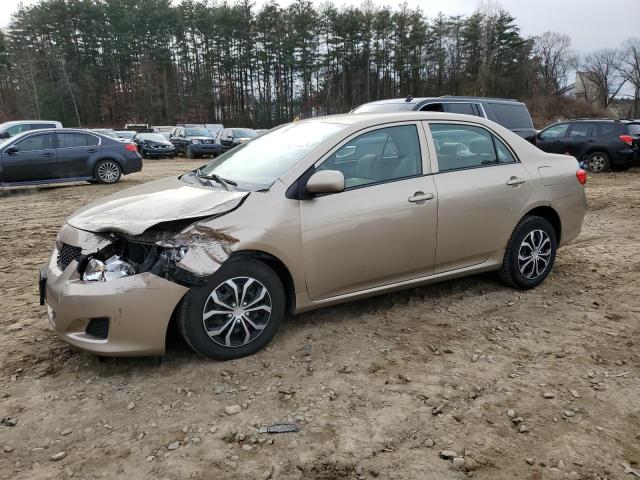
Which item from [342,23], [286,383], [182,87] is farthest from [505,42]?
[286,383]

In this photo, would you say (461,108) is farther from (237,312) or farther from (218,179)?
(237,312)

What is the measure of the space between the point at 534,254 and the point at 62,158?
11.5 m

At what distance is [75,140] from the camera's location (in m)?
12.6

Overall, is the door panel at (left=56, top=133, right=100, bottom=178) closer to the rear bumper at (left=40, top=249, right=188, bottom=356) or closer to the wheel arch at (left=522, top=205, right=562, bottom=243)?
the rear bumper at (left=40, top=249, right=188, bottom=356)

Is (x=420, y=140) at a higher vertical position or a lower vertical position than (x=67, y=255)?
higher

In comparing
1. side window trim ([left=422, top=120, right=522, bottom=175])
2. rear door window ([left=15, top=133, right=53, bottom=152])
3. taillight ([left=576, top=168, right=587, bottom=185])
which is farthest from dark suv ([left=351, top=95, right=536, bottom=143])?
rear door window ([left=15, top=133, right=53, bottom=152])

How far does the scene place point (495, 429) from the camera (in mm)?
2682

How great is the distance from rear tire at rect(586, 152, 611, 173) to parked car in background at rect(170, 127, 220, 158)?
54.2ft

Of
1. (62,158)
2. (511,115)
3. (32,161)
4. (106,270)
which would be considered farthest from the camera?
(62,158)

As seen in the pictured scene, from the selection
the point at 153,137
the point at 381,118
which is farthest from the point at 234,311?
the point at 153,137

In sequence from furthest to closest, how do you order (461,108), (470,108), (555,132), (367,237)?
(555,132) < (470,108) < (461,108) < (367,237)

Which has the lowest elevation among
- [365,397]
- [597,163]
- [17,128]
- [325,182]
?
[365,397]

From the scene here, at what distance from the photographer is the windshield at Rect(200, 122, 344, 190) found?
3.67 metres

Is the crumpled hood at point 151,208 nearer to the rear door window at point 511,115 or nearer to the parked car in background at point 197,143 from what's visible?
the rear door window at point 511,115
